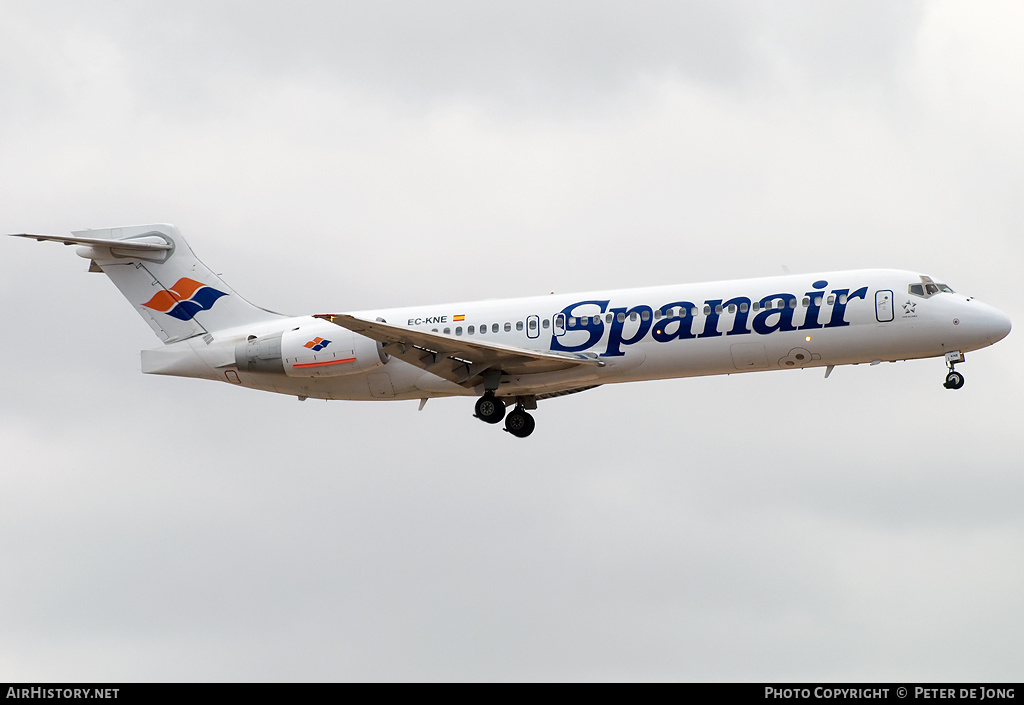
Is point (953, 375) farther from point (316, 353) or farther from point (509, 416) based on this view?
point (316, 353)

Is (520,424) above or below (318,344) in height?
below

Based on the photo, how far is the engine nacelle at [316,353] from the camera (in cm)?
3872

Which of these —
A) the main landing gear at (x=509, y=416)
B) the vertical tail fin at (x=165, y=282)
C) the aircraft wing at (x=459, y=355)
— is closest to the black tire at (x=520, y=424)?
the main landing gear at (x=509, y=416)

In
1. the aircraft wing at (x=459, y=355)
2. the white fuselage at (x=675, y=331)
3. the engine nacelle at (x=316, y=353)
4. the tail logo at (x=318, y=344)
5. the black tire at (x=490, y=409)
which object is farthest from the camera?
the tail logo at (x=318, y=344)

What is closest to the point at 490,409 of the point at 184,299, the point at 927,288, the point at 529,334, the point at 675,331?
the point at 529,334

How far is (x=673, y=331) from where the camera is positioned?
36.5 m

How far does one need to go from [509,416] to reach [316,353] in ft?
18.4

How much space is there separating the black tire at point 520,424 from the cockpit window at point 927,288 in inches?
420

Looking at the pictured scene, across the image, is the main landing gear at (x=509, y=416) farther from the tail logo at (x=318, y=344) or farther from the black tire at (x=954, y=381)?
the black tire at (x=954, y=381)

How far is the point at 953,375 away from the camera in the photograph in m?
36.2
